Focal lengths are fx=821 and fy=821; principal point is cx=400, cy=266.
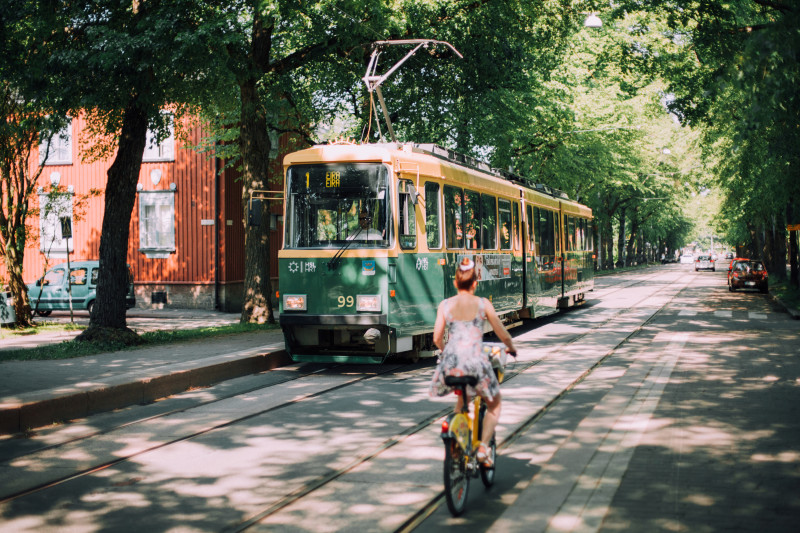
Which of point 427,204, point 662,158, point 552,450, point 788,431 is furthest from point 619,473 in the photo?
point 662,158

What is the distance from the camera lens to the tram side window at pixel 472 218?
49.6 feet

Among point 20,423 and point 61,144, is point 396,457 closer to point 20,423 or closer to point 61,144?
point 20,423

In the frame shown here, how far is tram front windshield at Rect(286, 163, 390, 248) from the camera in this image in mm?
12484

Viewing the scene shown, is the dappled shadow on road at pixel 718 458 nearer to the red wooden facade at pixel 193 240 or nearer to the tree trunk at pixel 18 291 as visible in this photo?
the tree trunk at pixel 18 291

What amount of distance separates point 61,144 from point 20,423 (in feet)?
81.5

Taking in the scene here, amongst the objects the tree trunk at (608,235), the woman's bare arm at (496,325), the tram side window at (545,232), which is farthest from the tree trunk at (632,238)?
the woman's bare arm at (496,325)

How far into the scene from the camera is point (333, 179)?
12641mm

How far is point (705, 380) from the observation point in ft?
36.3

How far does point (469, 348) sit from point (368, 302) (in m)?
6.71

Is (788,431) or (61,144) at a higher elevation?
(61,144)

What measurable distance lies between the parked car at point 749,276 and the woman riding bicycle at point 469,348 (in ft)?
115

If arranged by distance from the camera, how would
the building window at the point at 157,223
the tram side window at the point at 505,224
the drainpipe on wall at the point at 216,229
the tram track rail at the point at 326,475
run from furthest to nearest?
the building window at the point at 157,223, the drainpipe on wall at the point at 216,229, the tram side window at the point at 505,224, the tram track rail at the point at 326,475

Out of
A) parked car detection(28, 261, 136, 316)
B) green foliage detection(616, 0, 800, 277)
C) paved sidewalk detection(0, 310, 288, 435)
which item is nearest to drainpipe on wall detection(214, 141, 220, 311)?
parked car detection(28, 261, 136, 316)

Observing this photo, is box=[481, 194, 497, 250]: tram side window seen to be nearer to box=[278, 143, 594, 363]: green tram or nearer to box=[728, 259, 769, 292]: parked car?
box=[278, 143, 594, 363]: green tram
